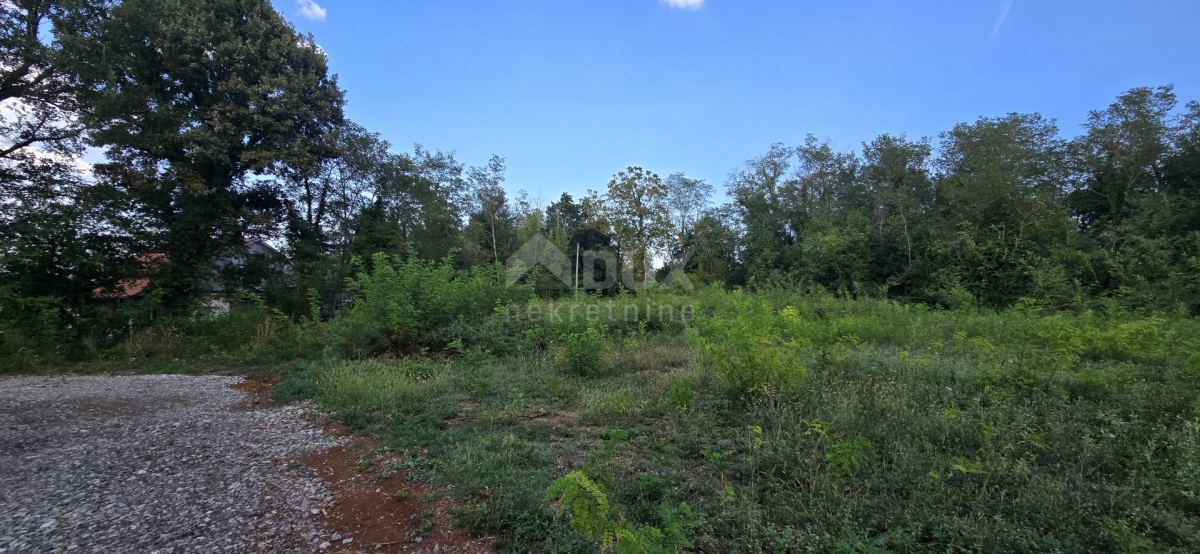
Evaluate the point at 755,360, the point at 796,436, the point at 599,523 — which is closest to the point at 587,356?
the point at 755,360

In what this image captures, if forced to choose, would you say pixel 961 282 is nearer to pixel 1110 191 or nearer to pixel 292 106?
pixel 1110 191

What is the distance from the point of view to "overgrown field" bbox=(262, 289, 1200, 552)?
2256 mm

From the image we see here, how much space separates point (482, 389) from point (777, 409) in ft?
10.8

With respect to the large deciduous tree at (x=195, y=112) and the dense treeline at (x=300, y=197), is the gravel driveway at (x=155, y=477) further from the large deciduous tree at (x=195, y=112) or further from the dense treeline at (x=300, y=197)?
the large deciduous tree at (x=195, y=112)

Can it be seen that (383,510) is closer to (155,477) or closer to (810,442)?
(155,477)

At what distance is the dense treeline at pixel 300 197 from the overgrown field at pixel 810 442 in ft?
23.1

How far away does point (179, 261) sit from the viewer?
11.9 m

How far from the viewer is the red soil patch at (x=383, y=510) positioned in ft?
7.87

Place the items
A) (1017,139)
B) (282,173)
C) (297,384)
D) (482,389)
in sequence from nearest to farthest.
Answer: (482,389), (297,384), (282,173), (1017,139)

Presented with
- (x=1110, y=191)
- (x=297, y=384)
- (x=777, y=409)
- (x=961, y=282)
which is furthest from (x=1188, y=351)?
(x=1110, y=191)

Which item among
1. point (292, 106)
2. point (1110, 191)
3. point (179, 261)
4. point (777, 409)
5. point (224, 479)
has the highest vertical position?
point (292, 106)
